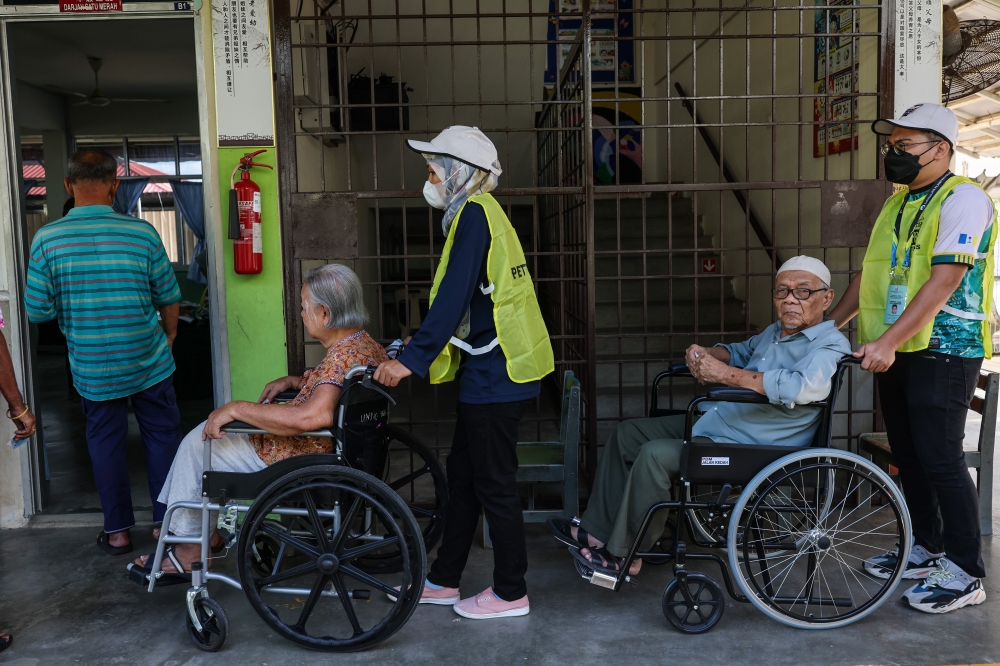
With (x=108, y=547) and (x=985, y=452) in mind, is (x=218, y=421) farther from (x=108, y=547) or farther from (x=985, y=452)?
(x=985, y=452)

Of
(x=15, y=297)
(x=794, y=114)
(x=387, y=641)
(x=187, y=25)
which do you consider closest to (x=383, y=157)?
(x=187, y=25)

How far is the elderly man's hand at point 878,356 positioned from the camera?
244 centimetres

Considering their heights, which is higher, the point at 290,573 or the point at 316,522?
the point at 316,522

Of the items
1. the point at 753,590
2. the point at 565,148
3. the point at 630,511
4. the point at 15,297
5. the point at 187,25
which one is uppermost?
the point at 187,25

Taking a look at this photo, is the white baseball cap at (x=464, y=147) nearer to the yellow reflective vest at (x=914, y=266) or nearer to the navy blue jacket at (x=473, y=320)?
the navy blue jacket at (x=473, y=320)

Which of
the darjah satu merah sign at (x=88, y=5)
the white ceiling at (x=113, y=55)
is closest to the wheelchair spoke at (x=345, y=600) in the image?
the darjah satu merah sign at (x=88, y=5)

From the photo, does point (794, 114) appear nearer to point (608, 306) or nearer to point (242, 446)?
point (608, 306)

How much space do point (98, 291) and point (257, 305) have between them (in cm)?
62

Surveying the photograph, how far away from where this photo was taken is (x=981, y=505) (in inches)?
127

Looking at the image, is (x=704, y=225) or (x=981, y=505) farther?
(x=704, y=225)

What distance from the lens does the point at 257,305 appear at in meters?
3.43

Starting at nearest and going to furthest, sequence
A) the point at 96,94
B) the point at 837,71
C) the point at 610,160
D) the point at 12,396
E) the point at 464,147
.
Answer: the point at 464,147 → the point at 12,396 → the point at 837,71 → the point at 610,160 → the point at 96,94

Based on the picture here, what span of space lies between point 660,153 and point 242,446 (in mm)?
6286

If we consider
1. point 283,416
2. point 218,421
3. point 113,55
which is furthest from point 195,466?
point 113,55
